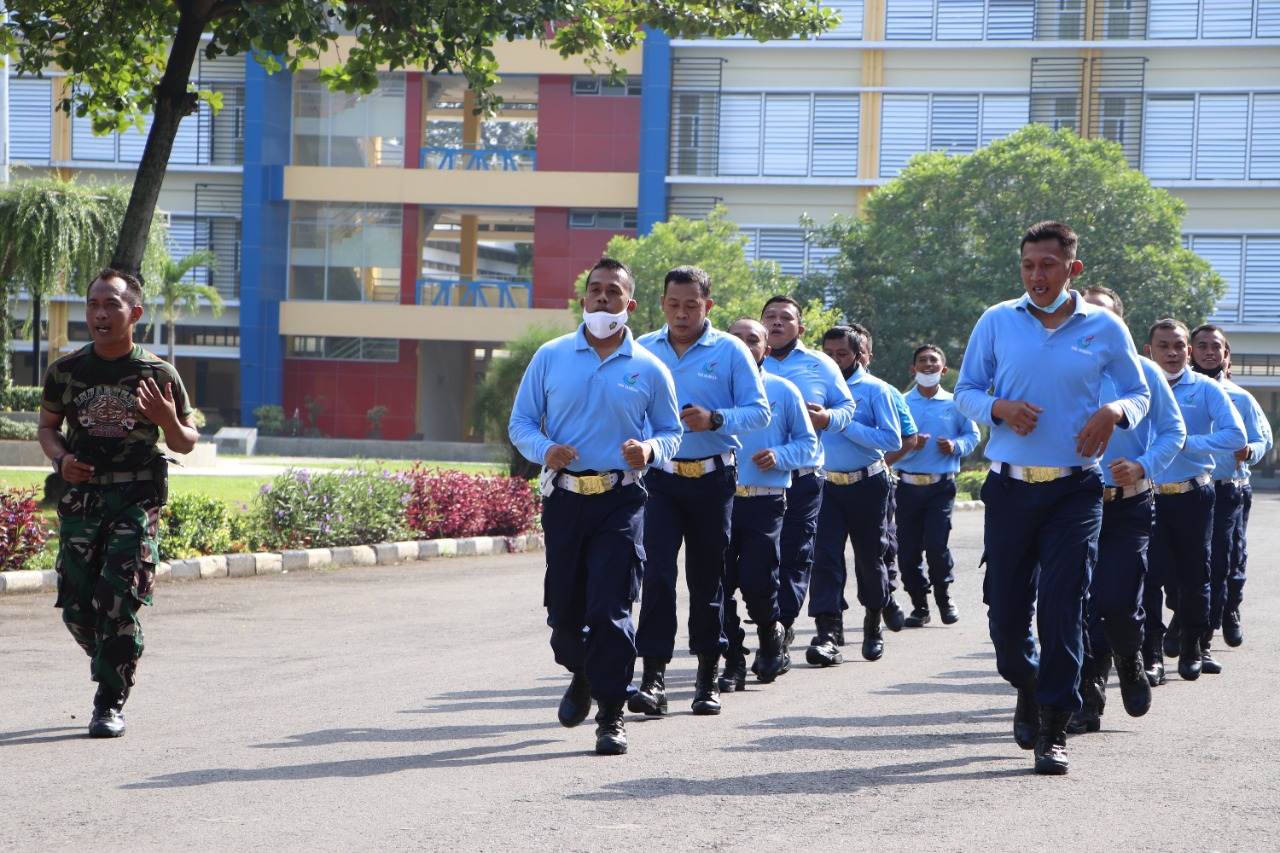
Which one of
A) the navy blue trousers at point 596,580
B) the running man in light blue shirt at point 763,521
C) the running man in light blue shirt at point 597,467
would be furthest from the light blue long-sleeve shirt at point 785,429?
the navy blue trousers at point 596,580

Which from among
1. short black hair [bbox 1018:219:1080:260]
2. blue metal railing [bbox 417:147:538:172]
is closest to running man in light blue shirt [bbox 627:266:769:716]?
short black hair [bbox 1018:219:1080:260]

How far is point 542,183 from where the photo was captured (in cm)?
5075

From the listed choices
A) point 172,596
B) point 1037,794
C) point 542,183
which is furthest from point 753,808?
point 542,183

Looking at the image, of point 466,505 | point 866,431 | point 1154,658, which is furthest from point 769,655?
point 466,505

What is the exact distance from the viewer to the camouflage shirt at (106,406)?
23.7 feet

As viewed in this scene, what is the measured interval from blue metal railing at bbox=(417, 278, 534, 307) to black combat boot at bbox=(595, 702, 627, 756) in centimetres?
4519

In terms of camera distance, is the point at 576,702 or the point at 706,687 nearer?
the point at 576,702

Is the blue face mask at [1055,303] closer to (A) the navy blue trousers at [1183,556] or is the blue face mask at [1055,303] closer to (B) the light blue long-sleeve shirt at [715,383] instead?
(B) the light blue long-sleeve shirt at [715,383]

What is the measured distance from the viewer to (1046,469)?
6852 mm

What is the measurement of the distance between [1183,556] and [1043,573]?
3.38 metres

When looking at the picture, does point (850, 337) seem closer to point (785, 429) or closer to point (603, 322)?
point (785, 429)

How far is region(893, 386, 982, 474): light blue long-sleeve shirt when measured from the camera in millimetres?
12812

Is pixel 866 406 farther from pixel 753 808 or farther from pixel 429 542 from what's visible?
pixel 429 542

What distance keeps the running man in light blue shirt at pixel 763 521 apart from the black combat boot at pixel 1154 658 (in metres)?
2.21
